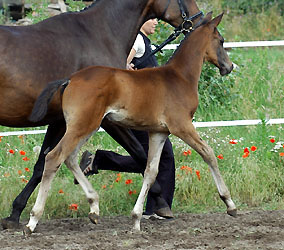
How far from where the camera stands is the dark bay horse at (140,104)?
16.4 feet

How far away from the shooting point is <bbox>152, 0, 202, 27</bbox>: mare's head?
19.4 ft

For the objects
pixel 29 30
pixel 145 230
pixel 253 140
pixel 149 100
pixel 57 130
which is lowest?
pixel 253 140

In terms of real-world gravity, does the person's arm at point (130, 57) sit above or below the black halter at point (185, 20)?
below

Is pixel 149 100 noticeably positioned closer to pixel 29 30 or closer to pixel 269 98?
pixel 29 30

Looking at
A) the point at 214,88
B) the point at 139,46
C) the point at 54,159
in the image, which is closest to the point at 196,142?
the point at 54,159

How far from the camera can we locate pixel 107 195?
21.7ft

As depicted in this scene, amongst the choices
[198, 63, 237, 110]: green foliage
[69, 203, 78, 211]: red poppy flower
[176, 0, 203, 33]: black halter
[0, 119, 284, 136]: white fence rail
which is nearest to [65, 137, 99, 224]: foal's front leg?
[69, 203, 78, 211]: red poppy flower

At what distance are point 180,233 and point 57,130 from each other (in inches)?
54.2

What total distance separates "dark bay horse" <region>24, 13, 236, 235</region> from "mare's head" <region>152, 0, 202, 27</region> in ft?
1.06

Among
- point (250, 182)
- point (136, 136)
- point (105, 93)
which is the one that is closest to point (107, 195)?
point (136, 136)

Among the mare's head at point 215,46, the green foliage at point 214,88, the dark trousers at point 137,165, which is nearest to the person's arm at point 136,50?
the dark trousers at point 137,165

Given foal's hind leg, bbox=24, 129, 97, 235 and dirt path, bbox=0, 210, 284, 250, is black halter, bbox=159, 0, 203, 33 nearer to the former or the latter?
foal's hind leg, bbox=24, 129, 97, 235

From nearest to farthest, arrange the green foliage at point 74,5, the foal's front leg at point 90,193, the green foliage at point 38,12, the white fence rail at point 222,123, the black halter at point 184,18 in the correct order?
1. the foal's front leg at point 90,193
2. the black halter at point 184,18
3. the white fence rail at point 222,123
4. the green foliage at point 38,12
5. the green foliage at point 74,5

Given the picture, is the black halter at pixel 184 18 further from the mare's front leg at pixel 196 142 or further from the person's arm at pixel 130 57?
the mare's front leg at pixel 196 142
